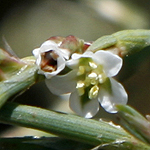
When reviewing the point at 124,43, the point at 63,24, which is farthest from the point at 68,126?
the point at 63,24

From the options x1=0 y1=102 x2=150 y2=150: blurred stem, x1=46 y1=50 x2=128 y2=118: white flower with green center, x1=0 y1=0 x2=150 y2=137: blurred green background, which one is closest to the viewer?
x1=0 y1=102 x2=150 y2=150: blurred stem

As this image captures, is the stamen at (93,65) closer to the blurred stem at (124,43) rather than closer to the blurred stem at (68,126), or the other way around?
the blurred stem at (124,43)

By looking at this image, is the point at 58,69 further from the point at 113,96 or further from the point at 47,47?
the point at 113,96

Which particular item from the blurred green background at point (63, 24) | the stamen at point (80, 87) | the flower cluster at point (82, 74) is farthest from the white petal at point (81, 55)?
the blurred green background at point (63, 24)

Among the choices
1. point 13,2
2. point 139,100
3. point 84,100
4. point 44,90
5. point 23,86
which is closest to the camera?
point 23,86

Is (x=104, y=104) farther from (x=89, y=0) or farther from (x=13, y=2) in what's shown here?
(x=13, y=2)

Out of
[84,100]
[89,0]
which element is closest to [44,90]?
[89,0]

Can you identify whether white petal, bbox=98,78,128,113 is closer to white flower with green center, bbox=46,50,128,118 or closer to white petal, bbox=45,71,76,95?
white flower with green center, bbox=46,50,128,118

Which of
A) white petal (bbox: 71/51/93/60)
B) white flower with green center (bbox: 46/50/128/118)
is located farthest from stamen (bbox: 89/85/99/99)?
white petal (bbox: 71/51/93/60)
